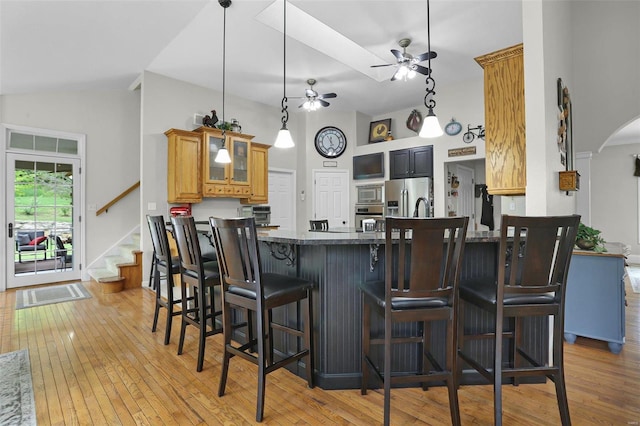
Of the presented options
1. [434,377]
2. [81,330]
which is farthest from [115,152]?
[434,377]

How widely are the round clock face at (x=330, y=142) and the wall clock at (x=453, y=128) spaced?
2118mm

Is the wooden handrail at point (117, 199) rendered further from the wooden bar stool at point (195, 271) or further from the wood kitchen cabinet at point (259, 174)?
the wooden bar stool at point (195, 271)

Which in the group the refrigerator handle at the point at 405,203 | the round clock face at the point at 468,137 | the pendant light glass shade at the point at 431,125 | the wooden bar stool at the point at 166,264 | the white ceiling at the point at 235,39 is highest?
the white ceiling at the point at 235,39

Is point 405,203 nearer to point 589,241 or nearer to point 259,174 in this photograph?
point 259,174

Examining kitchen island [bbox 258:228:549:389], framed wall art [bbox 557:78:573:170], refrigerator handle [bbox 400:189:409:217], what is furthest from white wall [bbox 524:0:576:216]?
refrigerator handle [bbox 400:189:409:217]

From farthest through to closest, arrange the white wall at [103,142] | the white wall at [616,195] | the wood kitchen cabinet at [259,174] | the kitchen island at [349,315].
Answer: the white wall at [616,195] → the wood kitchen cabinet at [259,174] → the white wall at [103,142] → the kitchen island at [349,315]

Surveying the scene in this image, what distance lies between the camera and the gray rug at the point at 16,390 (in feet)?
5.69

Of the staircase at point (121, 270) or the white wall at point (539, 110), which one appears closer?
the white wall at point (539, 110)

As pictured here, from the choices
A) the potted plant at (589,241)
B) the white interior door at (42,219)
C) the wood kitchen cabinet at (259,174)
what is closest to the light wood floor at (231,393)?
the potted plant at (589,241)

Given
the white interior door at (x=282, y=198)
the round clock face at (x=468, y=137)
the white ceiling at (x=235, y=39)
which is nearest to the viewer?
the white ceiling at (x=235, y=39)

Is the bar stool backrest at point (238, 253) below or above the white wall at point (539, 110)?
below

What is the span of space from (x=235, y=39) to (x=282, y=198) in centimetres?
318

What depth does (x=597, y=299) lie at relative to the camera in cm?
264

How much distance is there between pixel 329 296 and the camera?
200 centimetres
